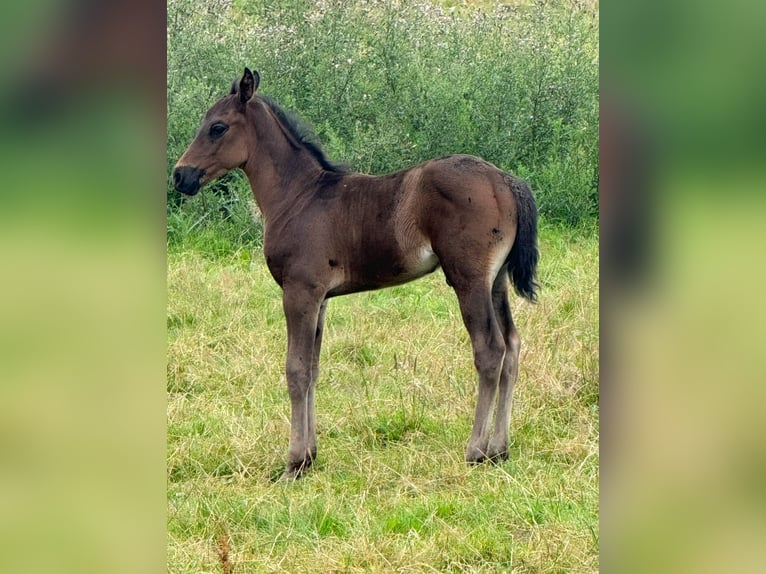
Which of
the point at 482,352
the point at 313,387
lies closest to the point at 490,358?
the point at 482,352

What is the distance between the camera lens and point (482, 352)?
4852 millimetres

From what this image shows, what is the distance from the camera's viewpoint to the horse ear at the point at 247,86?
520 cm

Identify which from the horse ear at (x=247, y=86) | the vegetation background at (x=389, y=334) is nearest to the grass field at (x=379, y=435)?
the vegetation background at (x=389, y=334)

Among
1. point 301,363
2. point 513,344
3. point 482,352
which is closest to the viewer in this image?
point 482,352

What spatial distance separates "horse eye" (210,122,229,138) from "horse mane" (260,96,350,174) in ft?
0.98

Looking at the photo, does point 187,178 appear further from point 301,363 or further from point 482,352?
point 482,352

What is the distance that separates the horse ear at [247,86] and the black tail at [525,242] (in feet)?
4.93

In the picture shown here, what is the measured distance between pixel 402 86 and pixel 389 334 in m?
3.72

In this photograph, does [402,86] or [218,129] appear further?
[402,86]

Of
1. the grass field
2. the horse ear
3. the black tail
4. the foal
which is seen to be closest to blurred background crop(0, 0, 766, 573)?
the grass field

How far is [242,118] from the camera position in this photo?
5.32 metres
